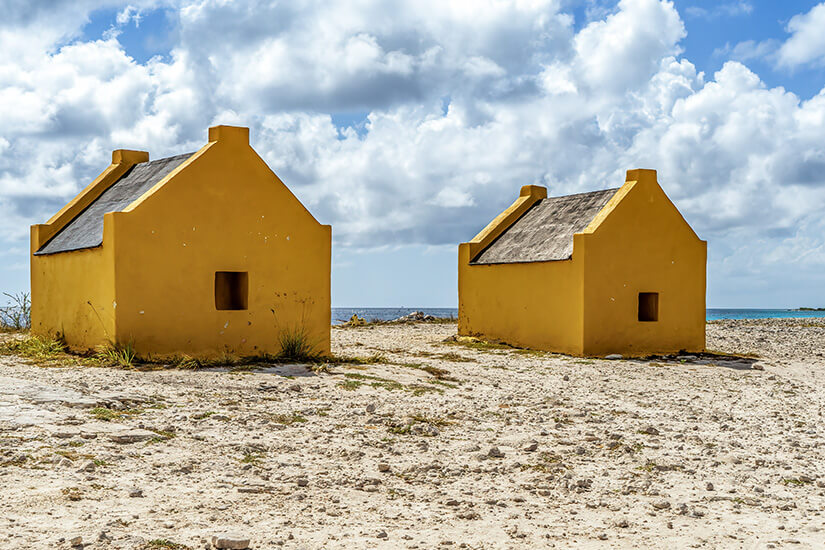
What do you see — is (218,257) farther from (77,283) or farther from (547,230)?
(547,230)

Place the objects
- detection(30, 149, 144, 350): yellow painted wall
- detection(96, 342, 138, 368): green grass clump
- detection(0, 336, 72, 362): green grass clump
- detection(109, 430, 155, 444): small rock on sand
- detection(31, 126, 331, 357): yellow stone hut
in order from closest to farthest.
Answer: detection(109, 430, 155, 444): small rock on sand < detection(96, 342, 138, 368): green grass clump < detection(31, 126, 331, 357): yellow stone hut < detection(30, 149, 144, 350): yellow painted wall < detection(0, 336, 72, 362): green grass clump

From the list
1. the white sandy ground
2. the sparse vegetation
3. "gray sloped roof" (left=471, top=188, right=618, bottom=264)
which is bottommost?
the white sandy ground

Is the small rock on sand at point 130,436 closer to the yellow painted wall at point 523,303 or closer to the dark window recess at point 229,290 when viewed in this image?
the dark window recess at point 229,290

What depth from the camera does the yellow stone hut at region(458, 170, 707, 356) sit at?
1908 centimetres

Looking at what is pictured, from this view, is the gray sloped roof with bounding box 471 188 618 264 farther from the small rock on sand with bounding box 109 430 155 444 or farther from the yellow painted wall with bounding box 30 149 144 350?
Result: the small rock on sand with bounding box 109 430 155 444

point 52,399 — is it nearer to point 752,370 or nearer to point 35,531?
point 35,531

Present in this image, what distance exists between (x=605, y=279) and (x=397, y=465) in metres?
12.9

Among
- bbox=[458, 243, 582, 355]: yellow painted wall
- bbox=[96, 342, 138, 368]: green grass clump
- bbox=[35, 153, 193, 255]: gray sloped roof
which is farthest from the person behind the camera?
bbox=[458, 243, 582, 355]: yellow painted wall

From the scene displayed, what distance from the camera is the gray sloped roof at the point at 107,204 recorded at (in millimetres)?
15635

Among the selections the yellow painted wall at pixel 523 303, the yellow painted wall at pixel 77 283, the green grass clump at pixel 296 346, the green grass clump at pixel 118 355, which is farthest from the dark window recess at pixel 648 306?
the yellow painted wall at pixel 77 283

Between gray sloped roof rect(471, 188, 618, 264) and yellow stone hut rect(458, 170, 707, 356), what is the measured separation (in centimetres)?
4

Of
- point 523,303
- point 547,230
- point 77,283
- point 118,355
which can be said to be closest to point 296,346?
point 118,355

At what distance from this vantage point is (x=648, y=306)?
20.6 metres

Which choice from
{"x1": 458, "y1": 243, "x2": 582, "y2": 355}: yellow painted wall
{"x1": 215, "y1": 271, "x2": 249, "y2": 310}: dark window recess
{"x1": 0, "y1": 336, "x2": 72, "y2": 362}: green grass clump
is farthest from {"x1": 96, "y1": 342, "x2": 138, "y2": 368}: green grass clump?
{"x1": 458, "y1": 243, "x2": 582, "y2": 355}: yellow painted wall
